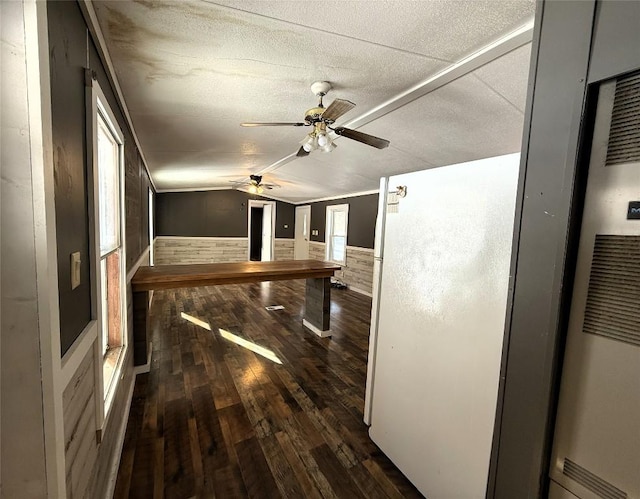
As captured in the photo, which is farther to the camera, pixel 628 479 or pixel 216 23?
pixel 216 23

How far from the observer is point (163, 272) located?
2889 mm

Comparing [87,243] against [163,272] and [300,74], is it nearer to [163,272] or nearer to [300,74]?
[300,74]

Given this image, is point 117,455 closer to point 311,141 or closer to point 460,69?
point 311,141

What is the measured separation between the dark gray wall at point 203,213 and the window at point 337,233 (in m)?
2.52

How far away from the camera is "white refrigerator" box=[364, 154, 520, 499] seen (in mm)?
1137

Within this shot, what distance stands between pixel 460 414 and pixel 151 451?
176 centimetres

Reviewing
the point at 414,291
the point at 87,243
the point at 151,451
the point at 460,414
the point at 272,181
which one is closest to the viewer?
the point at 87,243

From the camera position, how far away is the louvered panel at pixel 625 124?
0.59 metres

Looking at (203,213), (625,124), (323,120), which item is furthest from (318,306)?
(203,213)

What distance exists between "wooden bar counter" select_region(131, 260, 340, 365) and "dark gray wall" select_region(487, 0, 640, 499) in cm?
263

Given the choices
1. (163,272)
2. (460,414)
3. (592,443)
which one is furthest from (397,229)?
(163,272)

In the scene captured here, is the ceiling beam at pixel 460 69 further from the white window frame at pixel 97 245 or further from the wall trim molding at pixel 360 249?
the wall trim molding at pixel 360 249

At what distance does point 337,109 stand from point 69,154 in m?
1.47

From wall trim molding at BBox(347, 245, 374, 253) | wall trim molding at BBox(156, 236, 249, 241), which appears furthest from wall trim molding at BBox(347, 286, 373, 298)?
wall trim molding at BBox(156, 236, 249, 241)
